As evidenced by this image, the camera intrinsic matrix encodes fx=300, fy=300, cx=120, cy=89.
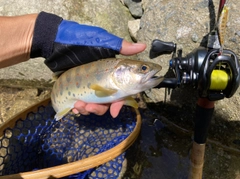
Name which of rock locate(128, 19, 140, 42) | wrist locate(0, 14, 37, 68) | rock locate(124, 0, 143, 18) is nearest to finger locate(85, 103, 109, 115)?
wrist locate(0, 14, 37, 68)

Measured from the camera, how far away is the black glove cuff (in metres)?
2.18

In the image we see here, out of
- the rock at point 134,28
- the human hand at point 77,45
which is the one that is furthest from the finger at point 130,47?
the rock at point 134,28

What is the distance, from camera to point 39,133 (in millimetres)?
2793

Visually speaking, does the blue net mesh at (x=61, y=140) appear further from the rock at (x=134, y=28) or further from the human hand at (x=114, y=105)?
the rock at (x=134, y=28)

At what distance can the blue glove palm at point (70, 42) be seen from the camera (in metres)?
2.10

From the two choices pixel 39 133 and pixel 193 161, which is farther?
pixel 39 133

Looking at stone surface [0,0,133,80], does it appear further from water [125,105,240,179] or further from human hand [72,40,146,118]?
human hand [72,40,146,118]

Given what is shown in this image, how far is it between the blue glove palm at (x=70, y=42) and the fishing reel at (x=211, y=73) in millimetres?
494

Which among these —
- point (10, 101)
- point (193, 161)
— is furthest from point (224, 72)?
point (10, 101)

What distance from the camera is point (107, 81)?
2002mm

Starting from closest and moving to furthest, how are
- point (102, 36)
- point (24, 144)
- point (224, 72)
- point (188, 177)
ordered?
point (224, 72) → point (102, 36) → point (188, 177) → point (24, 144)

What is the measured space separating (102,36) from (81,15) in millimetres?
1531

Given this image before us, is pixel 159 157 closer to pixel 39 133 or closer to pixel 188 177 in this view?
pixel 188 177

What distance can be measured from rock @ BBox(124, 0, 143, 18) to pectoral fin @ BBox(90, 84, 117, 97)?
73.0 inches
